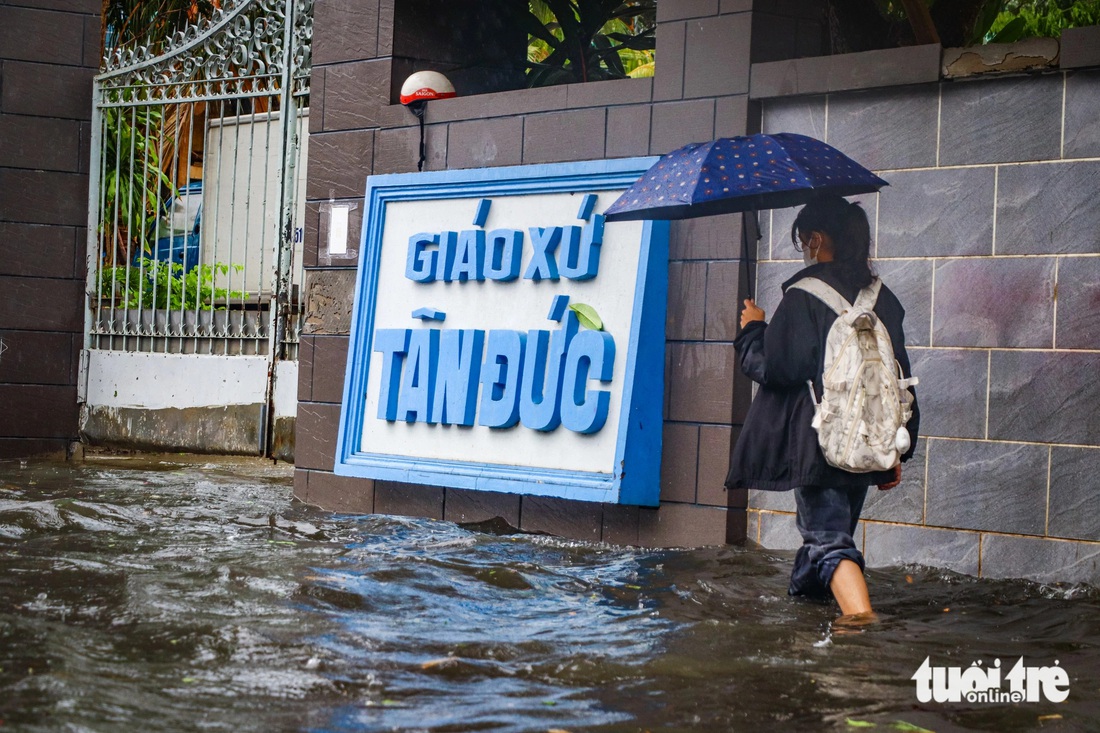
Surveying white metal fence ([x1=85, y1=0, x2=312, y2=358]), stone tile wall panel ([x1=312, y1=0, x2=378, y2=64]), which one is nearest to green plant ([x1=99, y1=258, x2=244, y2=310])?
white metal fence ([x1=85, y1=0, x2=312, y2=358])

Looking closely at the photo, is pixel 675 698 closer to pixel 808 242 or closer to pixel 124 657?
pixel 124 657

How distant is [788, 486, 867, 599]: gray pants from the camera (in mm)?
4469

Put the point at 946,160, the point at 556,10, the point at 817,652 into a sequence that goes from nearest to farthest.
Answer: the point at 817,652 → the point at 946,160 → the point at 556,10

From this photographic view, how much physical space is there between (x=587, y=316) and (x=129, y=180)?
4682 millimetres

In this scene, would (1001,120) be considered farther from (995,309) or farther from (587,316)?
(587,316)

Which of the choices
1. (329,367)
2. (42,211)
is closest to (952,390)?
(329,367)

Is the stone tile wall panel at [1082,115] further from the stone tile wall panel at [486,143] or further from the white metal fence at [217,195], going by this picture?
the white metal fence at [217,195]

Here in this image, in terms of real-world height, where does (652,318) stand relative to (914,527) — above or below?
above

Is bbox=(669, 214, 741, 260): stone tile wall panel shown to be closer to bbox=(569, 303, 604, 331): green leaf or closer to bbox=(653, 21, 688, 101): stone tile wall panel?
bbox=(569, 303, 604, 331): green leaf

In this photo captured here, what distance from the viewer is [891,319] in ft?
15.2

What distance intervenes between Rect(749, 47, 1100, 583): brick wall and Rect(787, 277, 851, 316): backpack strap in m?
1.18

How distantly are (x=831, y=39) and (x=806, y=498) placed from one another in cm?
298

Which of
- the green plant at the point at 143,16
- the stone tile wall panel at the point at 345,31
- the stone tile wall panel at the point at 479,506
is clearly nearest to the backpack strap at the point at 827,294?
the stone tile wall panel at the point at 479,506

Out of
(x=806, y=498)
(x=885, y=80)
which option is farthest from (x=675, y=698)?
Answer: (x=885, y=80)
